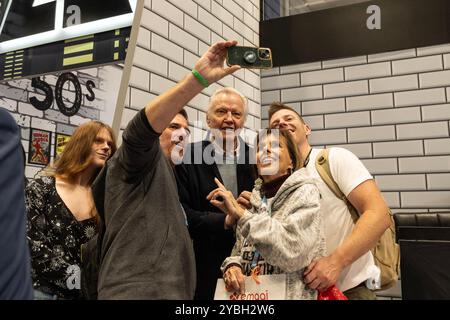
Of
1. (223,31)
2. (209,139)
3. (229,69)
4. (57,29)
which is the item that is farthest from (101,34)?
(229,69)

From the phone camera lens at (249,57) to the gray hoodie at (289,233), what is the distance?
1.45 ft

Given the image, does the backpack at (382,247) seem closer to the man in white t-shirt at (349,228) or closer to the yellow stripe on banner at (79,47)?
the man in white t-shirt at (349,228)

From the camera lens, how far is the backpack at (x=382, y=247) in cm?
174

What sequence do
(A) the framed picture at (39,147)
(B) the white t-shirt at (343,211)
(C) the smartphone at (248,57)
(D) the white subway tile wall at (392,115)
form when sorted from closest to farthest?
1. (C) the smartphone at (248,57)
2. (B) the white t-shirt at (343,211)
3. (A) the framed picture at (39,147)
4. (D) the white subway tile wall at (392,115)

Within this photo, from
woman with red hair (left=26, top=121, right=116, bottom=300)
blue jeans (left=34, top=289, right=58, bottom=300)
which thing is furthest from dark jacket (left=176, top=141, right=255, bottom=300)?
blue jeans (left=34, top=289, right=58, bottom=300)

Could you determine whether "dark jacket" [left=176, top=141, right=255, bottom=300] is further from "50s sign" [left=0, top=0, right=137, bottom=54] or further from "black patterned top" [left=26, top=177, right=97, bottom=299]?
"50s sign" [left=0, top=0, right=137, bottom=54]

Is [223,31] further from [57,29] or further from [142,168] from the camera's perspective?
[142,168]

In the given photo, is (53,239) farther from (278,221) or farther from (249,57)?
(249,57)

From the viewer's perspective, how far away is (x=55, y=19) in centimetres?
279

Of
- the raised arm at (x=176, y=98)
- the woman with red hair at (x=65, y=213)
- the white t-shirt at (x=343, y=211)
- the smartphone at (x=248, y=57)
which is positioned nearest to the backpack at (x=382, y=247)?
the white t-shirt at (x=343, y=211)

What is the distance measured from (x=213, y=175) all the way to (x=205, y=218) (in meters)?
0.31

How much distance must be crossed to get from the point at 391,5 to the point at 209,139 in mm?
2389

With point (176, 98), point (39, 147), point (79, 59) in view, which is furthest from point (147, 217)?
point (79, 59)

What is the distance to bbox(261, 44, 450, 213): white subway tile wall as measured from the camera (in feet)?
11.3
